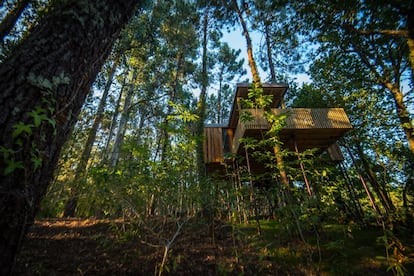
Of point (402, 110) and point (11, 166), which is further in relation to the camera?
point (402, 110)

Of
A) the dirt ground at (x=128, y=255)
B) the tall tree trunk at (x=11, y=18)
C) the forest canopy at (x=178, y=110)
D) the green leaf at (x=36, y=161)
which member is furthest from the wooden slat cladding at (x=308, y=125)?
the tall tree trunk at (x=11, y=18)

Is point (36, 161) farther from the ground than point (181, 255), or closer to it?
farther from the ground

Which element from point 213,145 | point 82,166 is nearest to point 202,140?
point 82,166

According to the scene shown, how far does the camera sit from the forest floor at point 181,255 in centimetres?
294

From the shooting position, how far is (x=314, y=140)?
7434 millimetres

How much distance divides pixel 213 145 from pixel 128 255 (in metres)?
6.45

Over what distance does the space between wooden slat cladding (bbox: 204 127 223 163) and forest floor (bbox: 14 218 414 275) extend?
420 cm

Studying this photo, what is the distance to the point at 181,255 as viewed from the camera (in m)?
3.68

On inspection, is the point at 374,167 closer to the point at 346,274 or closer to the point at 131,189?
the point at 346,274

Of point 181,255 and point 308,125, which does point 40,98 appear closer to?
point 181,255

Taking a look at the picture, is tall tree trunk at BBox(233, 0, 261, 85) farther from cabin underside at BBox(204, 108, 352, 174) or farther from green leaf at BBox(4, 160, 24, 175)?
green leaf at BBox(4, 160, 24, 175)

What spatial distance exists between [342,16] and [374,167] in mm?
8295

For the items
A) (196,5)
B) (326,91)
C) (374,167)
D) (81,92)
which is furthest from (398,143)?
(196,5)

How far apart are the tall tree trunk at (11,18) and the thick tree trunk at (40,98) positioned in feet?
21.7
